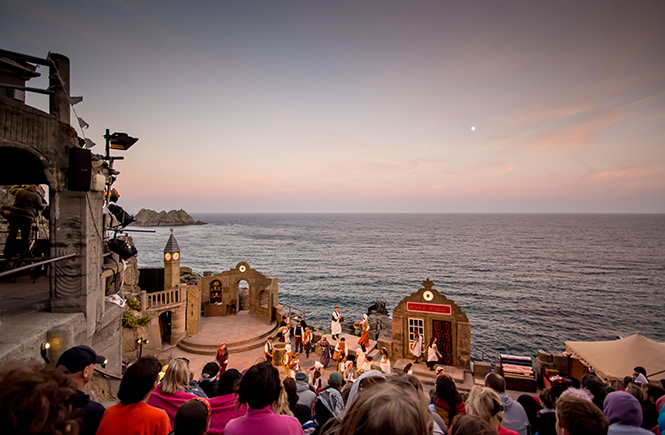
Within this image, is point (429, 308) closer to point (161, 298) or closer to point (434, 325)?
point (434, 325)

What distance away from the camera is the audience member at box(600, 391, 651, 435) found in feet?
13.3

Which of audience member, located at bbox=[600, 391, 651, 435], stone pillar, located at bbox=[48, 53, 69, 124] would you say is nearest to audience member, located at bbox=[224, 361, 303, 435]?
audience member, located at bbox=[600, 391, 651, 435]

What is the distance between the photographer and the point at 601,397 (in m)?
5.69

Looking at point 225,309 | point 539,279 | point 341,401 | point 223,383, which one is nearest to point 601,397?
point 341,401

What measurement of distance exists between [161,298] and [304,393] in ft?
48.5

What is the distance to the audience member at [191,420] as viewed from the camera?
293cm

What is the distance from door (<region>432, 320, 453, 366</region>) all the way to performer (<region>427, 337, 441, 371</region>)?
21 centimetres

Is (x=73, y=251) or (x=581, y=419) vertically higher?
(x=73, y=251)

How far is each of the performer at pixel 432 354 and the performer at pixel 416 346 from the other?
0.40 metres

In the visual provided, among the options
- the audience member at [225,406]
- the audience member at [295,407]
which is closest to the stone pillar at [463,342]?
the audience member at [295,407]

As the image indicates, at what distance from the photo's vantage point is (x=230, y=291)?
70.6 feet

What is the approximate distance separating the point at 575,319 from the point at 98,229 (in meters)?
42.7

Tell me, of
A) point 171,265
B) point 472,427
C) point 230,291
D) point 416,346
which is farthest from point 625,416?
point 230,291

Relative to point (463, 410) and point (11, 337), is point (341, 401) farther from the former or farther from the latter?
point (11, 337)
